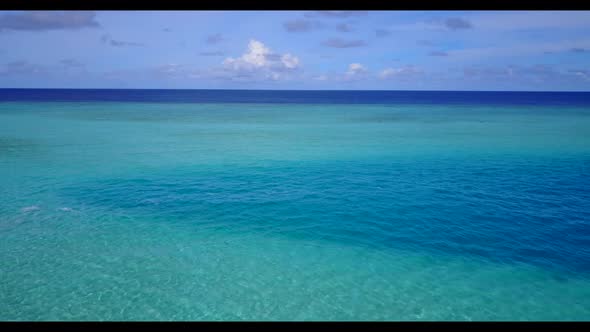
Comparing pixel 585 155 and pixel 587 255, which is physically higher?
pixel 585 155

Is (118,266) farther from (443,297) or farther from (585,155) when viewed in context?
(585,155)

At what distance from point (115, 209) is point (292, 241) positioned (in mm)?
6742

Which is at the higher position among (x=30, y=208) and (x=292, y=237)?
(x=30, y=208)

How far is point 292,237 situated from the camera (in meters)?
11.3

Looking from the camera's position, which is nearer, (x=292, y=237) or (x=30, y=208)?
(x=292, y=237)

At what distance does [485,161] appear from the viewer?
2158cm

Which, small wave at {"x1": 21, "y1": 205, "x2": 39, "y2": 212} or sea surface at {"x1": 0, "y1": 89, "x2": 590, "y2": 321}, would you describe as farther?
small wave at {"x1": 21, "y1": 205, "x2": 39, "y2": 212}

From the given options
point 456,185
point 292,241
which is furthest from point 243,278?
point 456,185

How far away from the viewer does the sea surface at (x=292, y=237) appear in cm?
798

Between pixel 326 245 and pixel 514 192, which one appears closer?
pixel 326 245

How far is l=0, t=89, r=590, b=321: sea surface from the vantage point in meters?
7.98

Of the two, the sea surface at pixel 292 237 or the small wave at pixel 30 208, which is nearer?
the sea surface at pixel 292 237

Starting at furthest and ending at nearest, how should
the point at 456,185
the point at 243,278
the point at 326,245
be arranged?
1. the point at 456,185
2. the point at 326,245
3. the point at 243,278

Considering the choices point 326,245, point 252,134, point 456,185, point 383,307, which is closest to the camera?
point 383,307
